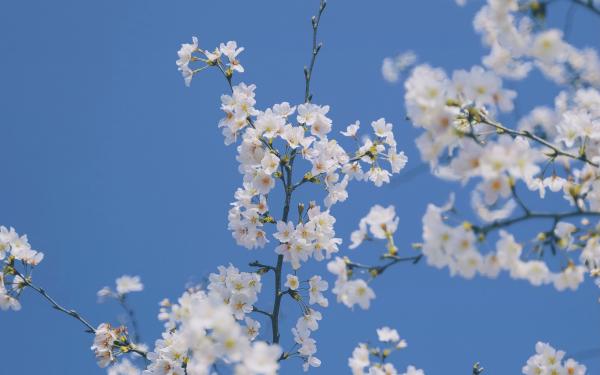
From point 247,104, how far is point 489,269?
2422 millimetres

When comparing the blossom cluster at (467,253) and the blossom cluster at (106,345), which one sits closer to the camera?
the blossom cluster at (467,253)

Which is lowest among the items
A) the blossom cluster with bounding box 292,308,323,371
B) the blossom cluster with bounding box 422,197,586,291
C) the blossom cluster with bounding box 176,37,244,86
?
the blossom cluster with bounding box 422,197,586,291

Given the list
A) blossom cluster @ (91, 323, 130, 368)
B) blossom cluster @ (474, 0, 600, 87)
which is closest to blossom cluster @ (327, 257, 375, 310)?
blossom cluster @ (474, 0, 600, 87)

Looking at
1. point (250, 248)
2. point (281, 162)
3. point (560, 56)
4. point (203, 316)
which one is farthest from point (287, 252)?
point (560, 56)

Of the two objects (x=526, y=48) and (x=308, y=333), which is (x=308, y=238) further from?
(x=526, y=48)

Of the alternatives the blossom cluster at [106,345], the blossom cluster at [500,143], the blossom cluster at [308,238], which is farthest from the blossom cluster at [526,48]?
the blossom cluster at [106,345]

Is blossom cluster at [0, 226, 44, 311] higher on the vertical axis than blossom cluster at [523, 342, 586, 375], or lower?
higher

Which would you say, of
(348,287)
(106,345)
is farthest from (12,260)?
(348,287)

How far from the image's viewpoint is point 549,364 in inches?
160

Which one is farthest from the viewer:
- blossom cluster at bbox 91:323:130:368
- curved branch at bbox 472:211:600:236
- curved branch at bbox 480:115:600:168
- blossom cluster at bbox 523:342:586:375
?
blossom cluster at bbox 91:323:130:368

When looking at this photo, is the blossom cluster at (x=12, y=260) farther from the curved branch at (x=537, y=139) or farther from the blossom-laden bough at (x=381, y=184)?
the curved branch at (x=537, y=139)

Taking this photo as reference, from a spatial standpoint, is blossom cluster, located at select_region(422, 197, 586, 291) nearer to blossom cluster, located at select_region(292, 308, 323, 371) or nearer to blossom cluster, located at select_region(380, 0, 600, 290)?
blossom cluster, located at select_region(380, 0, 600, 290)

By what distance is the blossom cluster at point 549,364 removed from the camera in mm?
3963

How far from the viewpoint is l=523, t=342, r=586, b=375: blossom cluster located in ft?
13.0
